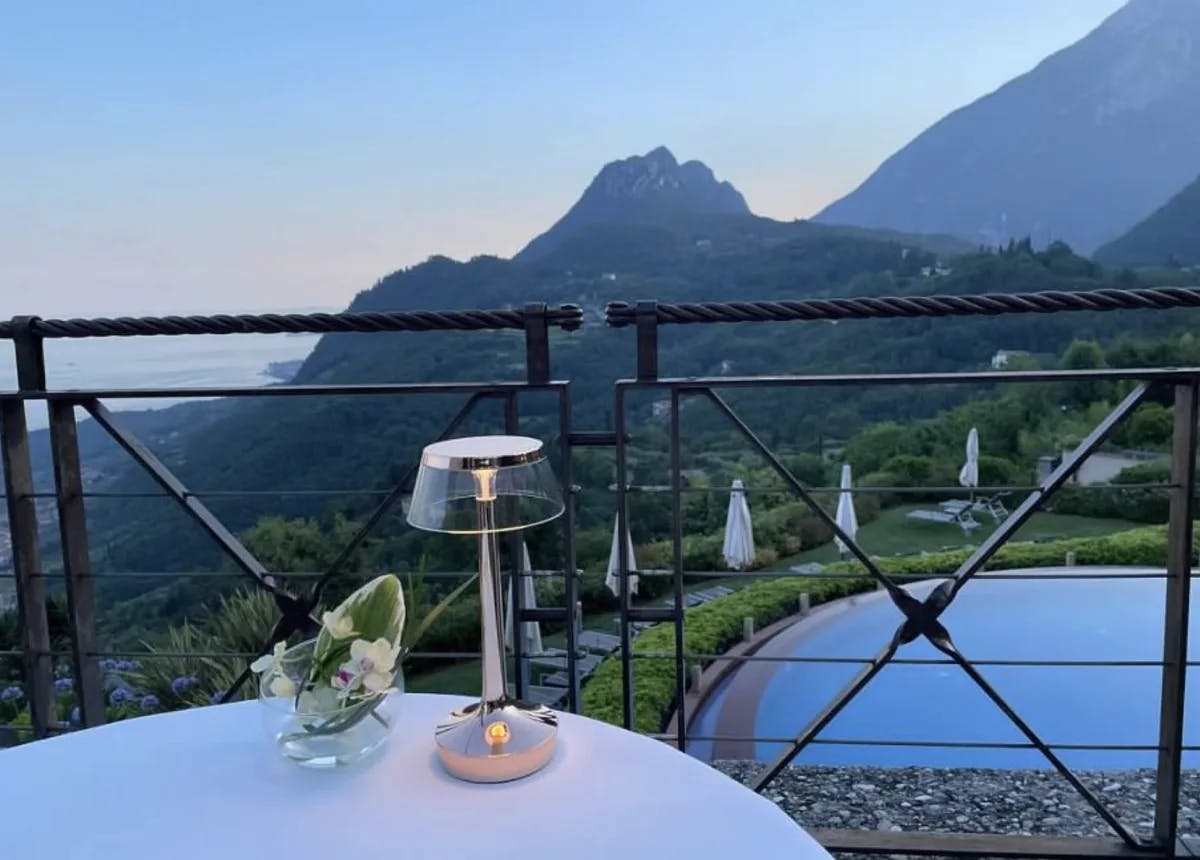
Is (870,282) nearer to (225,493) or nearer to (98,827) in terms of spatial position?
(225,493)

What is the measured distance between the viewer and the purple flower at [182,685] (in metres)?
3.35

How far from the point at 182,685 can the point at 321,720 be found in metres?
2.96

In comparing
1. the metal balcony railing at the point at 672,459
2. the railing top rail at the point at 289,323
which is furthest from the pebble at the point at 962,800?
the railing top rail at the point at 289,323

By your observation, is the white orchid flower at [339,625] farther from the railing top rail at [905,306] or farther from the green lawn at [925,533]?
the green lawn at [925,533]

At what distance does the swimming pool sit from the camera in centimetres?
530

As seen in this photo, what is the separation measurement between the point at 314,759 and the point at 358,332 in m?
0.92

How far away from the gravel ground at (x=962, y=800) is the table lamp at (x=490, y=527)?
4.52ft

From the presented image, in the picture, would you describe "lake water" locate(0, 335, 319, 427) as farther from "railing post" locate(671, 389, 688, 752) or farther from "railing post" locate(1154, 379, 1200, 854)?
"railing post" locate(1154, 379, 1200, 854)

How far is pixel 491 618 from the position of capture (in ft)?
3.01

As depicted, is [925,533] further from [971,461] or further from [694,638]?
[694,638]

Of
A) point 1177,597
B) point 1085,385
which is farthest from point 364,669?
point 1085,385

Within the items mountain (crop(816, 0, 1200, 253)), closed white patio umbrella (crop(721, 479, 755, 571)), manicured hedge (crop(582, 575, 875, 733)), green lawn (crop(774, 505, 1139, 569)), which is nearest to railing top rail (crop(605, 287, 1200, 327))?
manicured hedge (crop(582, 575, 875, 733))

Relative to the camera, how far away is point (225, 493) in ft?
5.71

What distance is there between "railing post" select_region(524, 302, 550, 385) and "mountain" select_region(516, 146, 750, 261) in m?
9.06
